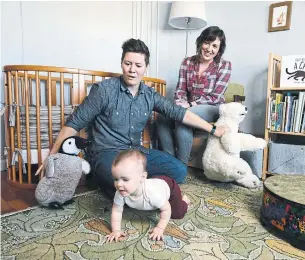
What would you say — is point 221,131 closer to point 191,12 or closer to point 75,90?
point 75,90

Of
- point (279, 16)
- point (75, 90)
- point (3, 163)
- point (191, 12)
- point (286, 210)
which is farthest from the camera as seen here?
point (191, 12)

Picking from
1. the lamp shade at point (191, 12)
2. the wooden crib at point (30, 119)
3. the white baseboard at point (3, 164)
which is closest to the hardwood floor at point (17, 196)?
the wooden crib at point (30, 119)

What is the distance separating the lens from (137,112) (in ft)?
4.51

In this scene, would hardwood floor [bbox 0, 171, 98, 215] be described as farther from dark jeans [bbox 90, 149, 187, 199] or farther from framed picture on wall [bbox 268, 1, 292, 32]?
framed picture on wall [bbox 268, 1, 292, 32]

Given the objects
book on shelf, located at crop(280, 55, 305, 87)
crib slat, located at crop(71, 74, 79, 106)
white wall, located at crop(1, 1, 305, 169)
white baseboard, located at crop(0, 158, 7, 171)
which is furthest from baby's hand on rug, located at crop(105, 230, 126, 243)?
white wall, located at crop(1, 1, 305, 169)

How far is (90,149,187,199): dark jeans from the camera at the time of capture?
1.22 meters

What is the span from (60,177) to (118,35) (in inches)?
69.6

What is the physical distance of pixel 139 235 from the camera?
101 cm

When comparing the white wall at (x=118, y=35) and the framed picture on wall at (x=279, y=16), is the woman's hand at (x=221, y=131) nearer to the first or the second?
the white wall at (x=118, y=35)

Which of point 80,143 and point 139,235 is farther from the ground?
point 80,143

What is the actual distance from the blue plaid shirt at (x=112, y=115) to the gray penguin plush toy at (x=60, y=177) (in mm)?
118

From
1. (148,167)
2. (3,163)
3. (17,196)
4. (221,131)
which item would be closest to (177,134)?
(221,131)

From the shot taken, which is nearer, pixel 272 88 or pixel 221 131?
pixel 221 131

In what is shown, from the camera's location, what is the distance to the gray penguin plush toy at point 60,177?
1.19 meters
